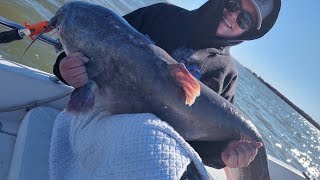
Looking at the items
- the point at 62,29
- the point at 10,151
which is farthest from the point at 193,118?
the point at 10,151

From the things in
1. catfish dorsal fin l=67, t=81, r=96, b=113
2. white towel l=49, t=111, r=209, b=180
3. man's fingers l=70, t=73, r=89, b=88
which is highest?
man's fingers l=70, t=73, r=89, b=88

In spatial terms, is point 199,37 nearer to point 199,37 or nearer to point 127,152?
point 199,37

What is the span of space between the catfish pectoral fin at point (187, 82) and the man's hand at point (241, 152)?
0.69m

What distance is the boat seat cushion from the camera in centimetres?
275

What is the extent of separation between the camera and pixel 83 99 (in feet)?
8.23

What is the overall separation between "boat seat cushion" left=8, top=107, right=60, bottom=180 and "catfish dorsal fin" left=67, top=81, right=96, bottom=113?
62cm

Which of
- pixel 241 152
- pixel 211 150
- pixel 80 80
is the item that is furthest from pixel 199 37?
pixel 80 80

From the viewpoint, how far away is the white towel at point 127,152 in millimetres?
2131

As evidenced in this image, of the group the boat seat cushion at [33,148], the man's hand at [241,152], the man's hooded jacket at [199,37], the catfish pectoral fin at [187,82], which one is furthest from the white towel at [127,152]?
the man's hooded jacket at [199,37]

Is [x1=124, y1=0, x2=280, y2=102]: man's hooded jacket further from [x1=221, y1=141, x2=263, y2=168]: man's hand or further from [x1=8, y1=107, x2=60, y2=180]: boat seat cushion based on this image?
[x1=8, y1=107, x2=60, y2=180]: boat seat cushion

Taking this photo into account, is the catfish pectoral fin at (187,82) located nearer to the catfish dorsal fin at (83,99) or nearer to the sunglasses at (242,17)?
the catfish dorsal fin at (83,99)

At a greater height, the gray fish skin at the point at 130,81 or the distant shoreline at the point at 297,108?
the gray fish skin at the point at 130,81

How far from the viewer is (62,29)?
2871 mm

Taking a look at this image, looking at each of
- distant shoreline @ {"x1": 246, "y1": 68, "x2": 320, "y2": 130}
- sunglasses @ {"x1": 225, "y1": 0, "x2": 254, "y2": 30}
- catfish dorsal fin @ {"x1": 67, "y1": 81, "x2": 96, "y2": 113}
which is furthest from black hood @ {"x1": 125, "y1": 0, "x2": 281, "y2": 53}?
distant shoreline @ {"x1": 246, "y1": 68, "x2": 320, "y2": 130}
